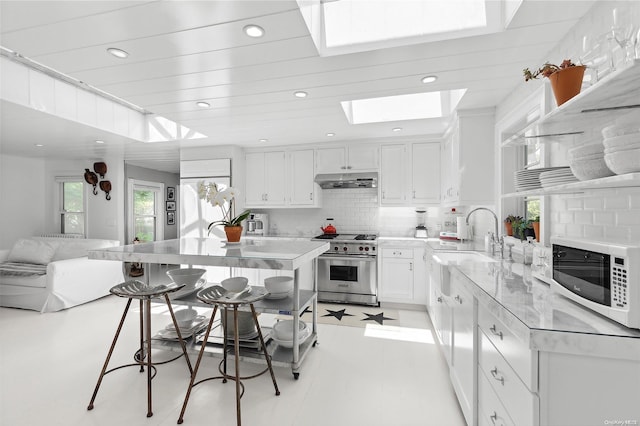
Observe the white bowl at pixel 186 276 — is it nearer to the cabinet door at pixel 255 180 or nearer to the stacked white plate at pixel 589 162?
the cabinet door at pixel 255 180

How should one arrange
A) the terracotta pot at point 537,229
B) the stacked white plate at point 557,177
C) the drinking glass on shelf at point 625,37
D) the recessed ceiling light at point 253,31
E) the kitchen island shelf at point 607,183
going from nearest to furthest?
the kitchen island shelf at point 607,183
the drinking glass on shelf at point 625,37
the stacked white plate at point 557,177
the recessed ceiling light at point 253,31
the terracotta pot at point 537,229

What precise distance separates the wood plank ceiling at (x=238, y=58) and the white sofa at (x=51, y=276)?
1914 mm

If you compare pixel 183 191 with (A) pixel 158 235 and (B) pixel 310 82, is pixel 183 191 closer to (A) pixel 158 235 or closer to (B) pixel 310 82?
→ (A) pixel 158 235

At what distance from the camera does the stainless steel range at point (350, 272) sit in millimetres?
4133

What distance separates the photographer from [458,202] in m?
3.21

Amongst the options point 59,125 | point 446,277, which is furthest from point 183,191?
point 446,277

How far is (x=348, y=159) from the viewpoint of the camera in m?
4.52

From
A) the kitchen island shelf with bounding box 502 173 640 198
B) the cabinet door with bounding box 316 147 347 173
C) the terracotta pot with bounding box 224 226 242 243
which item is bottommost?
the terracotta pot with bounding box 224 226 242 243

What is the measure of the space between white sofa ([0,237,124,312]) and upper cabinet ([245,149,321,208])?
94.5 inches

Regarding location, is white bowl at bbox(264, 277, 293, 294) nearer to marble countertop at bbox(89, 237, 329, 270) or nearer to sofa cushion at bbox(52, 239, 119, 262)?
marble countertop at bbox(89, 237, 329, 270)

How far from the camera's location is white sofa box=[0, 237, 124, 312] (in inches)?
154

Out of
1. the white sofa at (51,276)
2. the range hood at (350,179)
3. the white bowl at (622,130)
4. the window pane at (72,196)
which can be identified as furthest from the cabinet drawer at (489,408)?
the window pane at (72,196)

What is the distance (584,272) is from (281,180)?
13.3 feet

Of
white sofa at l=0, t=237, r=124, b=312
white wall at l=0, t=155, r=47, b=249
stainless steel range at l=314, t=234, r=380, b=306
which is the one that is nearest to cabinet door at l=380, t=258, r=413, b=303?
stainless steel range at l=314, t=234, r=380, b=306
